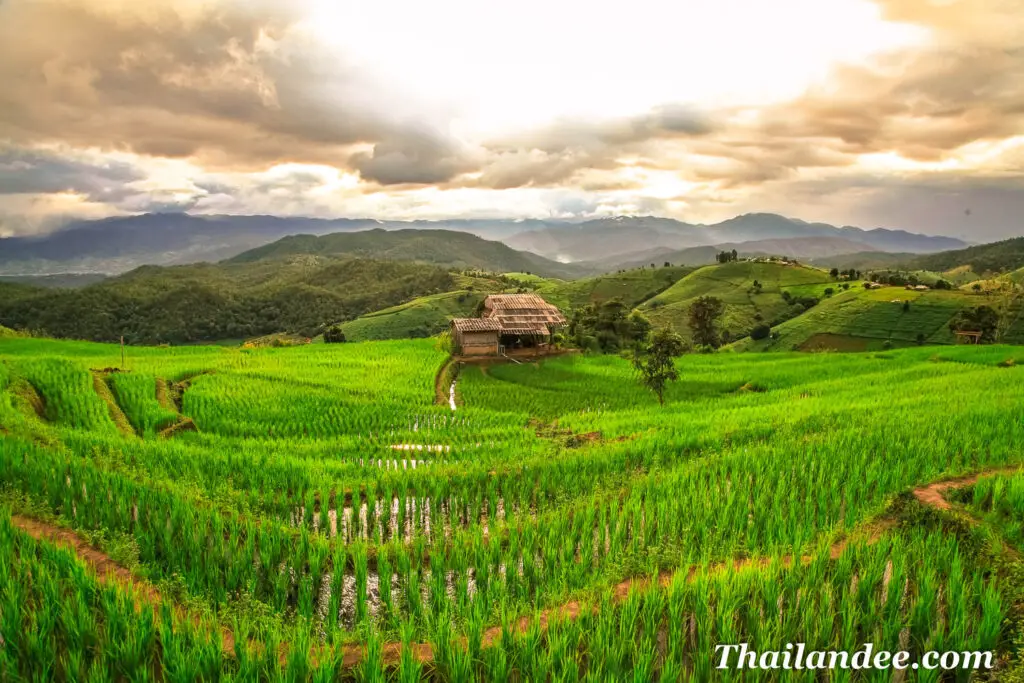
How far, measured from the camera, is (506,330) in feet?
148

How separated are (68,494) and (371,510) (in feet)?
19.1

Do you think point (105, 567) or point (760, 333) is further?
point (760, 333)

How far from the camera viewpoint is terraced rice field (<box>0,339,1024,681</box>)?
Result: 18.3 ft

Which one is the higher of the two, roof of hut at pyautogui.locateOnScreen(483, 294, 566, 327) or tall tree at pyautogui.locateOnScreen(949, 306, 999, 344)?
roof of hut at pyautogui.locateOnScreen(483, 294, 566, 327)

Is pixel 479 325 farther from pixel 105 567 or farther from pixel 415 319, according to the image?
pixel 415 319

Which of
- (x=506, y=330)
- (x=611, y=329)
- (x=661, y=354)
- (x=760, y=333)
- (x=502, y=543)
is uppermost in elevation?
(x=506, y=330)

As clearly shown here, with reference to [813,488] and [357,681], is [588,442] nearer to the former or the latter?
[813,488]

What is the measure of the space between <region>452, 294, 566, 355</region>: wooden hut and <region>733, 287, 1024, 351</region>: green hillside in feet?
206

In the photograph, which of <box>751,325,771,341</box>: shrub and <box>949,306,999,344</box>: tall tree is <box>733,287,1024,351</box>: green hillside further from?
<box>949,306,999,344</box>: tall tree

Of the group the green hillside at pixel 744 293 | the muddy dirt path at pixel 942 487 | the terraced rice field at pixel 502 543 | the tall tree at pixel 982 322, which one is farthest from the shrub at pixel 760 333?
the muddy dirt path at pixel 942 487

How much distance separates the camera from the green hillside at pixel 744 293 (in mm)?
125312

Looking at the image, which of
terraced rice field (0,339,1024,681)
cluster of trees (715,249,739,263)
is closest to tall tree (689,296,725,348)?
terraced rice field (0,339,1024,681)

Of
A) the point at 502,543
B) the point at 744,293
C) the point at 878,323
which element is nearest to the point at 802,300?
the point at 744,293

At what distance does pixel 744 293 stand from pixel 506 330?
406 ft
